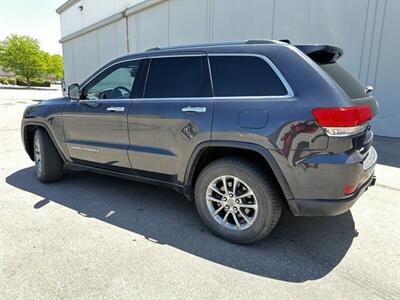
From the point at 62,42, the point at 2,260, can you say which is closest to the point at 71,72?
the point at 62,42

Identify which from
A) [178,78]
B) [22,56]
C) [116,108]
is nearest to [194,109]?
[178,78]

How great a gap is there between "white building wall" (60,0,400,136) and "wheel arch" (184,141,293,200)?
20.8ft

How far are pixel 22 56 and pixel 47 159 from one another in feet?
179

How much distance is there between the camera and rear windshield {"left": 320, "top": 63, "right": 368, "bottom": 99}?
8.70ft

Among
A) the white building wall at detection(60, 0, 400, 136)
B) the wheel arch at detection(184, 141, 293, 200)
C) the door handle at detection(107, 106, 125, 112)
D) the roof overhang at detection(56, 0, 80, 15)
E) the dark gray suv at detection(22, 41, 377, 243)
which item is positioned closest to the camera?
the dark gray suv at detection(22, 41, 377, 243)

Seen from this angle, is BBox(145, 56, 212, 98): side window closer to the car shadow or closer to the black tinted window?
the black tinted window

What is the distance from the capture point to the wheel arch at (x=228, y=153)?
2.59 metres

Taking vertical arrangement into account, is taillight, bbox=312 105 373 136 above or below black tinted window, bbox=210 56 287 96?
below

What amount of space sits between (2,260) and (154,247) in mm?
1342

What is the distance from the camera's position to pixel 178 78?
320 cm

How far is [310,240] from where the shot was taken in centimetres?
298

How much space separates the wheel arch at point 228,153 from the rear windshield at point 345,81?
0.92 m

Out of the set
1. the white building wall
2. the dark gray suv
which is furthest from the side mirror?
the white building wall

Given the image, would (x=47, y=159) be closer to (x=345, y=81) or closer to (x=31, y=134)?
(x=31, y=134)
